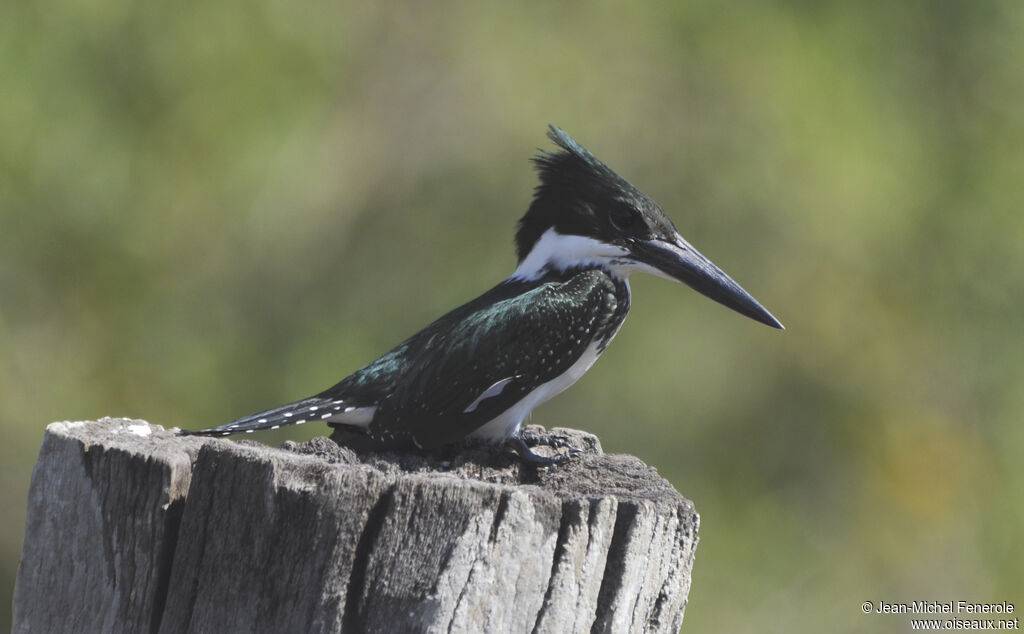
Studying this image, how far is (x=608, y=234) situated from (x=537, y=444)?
69 cm

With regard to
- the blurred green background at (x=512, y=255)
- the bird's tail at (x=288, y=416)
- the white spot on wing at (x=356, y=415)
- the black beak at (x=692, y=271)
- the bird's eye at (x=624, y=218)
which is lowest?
the bird's tail at (x=288, y=416)

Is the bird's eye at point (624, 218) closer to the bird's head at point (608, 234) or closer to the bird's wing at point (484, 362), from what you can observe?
the bird's head at point (608, 234)

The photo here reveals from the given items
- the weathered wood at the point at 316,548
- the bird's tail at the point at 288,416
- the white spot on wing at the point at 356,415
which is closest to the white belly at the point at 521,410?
the white spot on wing at the point at 356,415

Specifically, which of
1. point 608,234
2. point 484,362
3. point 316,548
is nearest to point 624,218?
point 608,234

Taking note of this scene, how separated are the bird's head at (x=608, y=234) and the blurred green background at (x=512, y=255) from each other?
224cm

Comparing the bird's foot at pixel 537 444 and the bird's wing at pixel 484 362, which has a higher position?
the bird's wing at pixel 484 362

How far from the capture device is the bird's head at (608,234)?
12.0ft

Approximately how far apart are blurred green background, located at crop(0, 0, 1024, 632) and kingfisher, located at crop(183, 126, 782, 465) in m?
2.28

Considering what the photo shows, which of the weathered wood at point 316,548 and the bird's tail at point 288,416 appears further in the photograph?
the bird's tail at point 288,416

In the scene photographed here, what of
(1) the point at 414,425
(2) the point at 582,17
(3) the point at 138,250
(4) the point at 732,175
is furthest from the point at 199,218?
(1) the point at 414,425

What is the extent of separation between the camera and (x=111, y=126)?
5926 mm

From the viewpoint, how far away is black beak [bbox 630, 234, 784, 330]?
12.0ft

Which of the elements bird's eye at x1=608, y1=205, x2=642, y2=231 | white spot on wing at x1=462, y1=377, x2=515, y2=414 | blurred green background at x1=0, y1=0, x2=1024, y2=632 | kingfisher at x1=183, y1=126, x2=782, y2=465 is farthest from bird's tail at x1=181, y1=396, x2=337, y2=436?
blurred green background at x1=0, y1=0, x2=1024, y2=632

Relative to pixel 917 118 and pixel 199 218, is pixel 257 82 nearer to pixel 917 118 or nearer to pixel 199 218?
pixel 199 218
